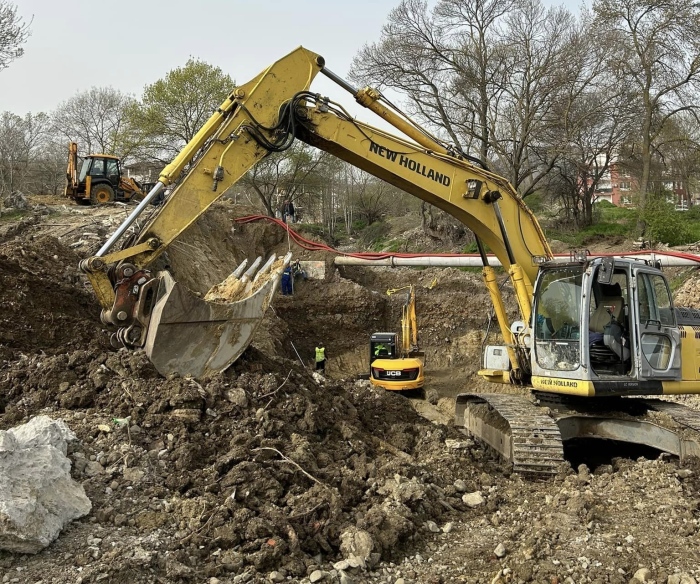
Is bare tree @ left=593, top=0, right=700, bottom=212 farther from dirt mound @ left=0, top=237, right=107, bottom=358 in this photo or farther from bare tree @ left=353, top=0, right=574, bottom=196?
dirt mound @ left=0, top=237, right=107, bottom=358

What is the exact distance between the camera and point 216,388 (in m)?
5.57

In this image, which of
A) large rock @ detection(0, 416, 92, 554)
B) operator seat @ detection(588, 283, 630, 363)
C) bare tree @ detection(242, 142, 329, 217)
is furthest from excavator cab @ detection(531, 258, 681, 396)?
bare tree @ detection(242, 142, 329, 217)

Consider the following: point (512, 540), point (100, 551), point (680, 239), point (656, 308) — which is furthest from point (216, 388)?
point (680, 239)

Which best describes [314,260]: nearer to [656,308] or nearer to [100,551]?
[656,308]

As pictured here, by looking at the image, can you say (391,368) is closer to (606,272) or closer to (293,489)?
(606,272)

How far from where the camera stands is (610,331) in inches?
253

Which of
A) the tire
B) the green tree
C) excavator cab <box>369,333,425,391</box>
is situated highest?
the green tree

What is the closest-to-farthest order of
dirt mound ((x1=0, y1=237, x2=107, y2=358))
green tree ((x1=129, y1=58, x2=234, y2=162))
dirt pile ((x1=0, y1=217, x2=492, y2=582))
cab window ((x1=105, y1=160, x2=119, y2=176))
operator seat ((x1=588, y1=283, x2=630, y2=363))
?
1. dirt pile ((x1=0, y1=217, x2=492, y2=582))
2. operator seat ((x1=588, y1=283, x2=630, y2=363))
3. dirt mound ((x1=0, y1=237, x2=107, y2=358))
4. cab window ((x1=105, y1=160, x2=119, y2=176))
5. green tree ((x1=129, y1=58, x2=234, y2=162))

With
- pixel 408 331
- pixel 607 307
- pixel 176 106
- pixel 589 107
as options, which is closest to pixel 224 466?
pixel 607 307

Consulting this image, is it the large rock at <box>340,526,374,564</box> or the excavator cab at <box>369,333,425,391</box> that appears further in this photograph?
the excavator cab at <box>369,333,425,391</box>

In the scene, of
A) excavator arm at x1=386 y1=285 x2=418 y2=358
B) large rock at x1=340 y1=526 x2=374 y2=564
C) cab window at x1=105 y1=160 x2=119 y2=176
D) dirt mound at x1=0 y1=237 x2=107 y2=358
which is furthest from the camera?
cab window at x1=105 y1=160 x2=119 y2=176

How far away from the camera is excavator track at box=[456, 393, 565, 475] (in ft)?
18.7

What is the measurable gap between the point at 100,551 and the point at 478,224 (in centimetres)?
525

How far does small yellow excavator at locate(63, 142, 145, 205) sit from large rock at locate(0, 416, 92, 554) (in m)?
17.3
